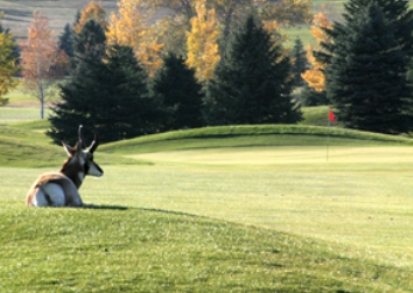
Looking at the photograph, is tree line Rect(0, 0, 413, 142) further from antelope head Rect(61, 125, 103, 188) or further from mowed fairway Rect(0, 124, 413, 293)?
antelope head Rect(61, 125, 103, 188)

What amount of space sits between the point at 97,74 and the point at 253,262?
53.5m

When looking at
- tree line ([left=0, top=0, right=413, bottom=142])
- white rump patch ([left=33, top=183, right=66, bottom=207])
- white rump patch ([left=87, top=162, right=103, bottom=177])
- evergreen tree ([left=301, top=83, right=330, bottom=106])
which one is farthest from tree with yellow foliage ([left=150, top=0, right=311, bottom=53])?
white rump patch ([left=33, top=183, right=66, bottom=207])

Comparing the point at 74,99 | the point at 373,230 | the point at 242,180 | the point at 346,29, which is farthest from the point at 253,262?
the point at 346,29

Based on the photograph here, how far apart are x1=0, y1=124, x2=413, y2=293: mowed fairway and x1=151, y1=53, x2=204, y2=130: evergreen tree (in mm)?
34759

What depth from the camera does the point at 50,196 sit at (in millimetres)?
13984

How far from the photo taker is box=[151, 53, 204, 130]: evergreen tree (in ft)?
219

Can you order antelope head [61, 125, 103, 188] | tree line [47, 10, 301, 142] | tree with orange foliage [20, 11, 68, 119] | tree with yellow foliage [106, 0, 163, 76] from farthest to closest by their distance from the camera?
tree with orange foliage [20, 11, 68, 119] → tree with yellow foliage [106, 0, 163, 76] → tree line [47, 10, 301, 142] → antelope head [61, 125, 103, 188]

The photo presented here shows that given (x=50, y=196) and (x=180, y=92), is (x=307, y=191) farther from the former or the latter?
(x=180, y=92)

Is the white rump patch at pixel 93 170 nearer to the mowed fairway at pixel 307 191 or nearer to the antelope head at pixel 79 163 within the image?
the antelope head at pixel 79 163

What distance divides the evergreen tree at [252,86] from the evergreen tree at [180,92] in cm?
146

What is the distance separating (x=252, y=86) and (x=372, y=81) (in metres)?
8.91

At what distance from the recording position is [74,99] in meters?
62.9

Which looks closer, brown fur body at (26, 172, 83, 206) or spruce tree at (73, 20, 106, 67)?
brown fur body at (26, 172, 83, 206)

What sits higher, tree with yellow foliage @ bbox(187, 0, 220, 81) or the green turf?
tree with yellow foliage @ bbox(187, 0, 220, 81)
